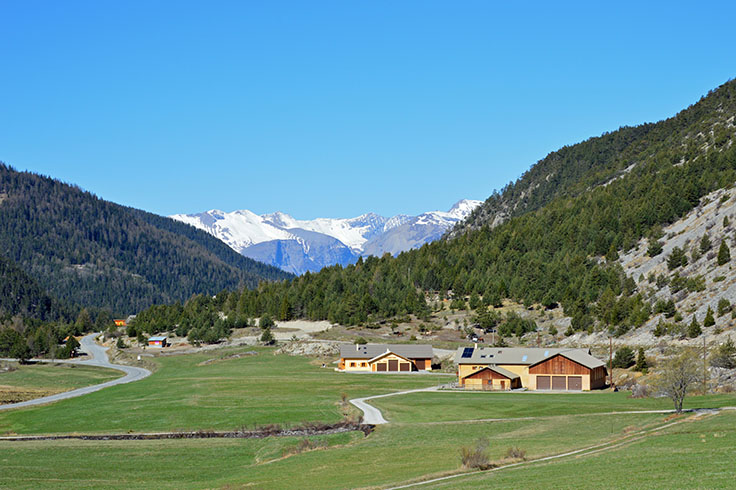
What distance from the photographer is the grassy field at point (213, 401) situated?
73.6 metres

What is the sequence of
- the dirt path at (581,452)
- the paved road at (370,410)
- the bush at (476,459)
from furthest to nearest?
the paved road at (370,410), the bush at (476,459), the dirt path at (581,452)

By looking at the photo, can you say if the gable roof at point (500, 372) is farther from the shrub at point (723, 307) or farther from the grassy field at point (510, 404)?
the shrub at point (723, 307)

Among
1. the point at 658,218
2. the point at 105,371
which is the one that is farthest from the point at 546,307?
the point at 105,371

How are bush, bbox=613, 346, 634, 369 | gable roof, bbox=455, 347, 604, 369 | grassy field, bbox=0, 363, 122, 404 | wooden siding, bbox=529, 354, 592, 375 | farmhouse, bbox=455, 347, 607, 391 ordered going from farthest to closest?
grassy field, bbox=0, 363, 122, 404 → bush, bbox=613, 346, 634, 369 → gable roof, bbox=455, 347, 604, 369 → farmhouse, bbox=455, 347, 607, 391 → wooden siding, bbox=529, 354, 592, 375

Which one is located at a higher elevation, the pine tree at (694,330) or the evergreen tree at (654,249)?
the evergreen tree at (654,249)

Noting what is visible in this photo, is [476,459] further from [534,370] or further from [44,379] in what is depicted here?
[44,379]

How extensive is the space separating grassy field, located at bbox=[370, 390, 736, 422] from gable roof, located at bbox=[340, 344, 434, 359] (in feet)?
115

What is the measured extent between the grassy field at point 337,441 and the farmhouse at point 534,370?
897 cm

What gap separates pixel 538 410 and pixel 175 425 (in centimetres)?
3457

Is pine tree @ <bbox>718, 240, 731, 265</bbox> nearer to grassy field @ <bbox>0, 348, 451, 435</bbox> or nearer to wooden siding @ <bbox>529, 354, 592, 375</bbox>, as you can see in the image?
wooden siding @ <bbox>529, 354, 592, 375</bbox>

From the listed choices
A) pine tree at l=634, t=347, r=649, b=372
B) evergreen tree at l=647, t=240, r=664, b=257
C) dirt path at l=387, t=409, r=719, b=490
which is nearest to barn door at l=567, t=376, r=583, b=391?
pine tree at l=634, t=347, r=649, b=372

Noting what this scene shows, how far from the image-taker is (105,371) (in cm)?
14025

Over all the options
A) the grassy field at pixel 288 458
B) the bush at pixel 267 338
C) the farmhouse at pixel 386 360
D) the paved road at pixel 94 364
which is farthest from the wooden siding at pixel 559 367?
the bush at pixel 267 338

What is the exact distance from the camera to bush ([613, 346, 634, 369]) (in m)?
102
